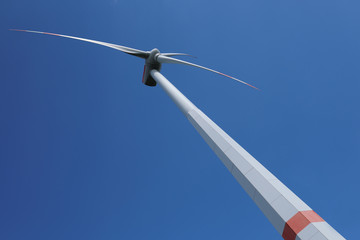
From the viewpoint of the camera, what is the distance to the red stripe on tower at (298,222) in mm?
6754

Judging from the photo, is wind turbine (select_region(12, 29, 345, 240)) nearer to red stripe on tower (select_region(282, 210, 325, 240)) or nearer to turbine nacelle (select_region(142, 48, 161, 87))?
red stripe on tower (select_region(282, 210, 325, 240))

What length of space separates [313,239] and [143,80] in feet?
97.0

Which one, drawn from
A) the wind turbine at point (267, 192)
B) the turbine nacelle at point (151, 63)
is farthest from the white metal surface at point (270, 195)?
the turbine nacelle at point (151, 63)

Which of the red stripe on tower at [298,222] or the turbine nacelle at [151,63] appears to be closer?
→ the red stripe on tower at [298,222]

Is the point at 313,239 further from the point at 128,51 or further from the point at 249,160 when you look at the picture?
the point at 128,51

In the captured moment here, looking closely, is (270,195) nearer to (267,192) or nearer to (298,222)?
(267,192)

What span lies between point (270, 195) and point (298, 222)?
3.96 ft

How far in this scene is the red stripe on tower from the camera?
6754mm

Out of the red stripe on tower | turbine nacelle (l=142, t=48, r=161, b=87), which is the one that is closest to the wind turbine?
the red stripe on tower

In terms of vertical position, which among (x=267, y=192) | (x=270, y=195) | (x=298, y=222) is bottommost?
(x=298, y=222)

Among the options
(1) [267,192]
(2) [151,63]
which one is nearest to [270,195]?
(1) [267,192]

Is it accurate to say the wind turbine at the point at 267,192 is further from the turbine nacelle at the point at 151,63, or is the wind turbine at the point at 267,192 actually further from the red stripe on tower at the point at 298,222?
the turbine nacelle at the point at 151,63

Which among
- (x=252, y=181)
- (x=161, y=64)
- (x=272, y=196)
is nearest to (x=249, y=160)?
(x=252, y=181)

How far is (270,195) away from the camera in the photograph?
7891mm
